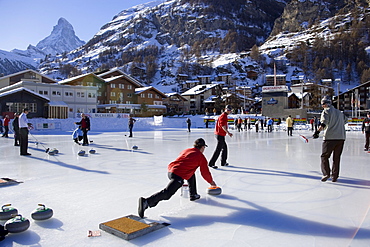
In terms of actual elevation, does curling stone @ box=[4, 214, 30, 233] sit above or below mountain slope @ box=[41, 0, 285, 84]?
below

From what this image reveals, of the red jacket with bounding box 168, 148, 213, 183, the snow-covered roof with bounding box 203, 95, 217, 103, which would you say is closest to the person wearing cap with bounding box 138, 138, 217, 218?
the red jacket with bounding box 168, 148, 213, 183

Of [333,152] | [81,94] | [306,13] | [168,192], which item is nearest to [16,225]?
[168,192]

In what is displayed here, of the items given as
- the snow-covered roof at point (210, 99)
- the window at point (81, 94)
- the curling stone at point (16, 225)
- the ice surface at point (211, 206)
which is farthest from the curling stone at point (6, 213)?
the snow-covered roof at point (210, 99)

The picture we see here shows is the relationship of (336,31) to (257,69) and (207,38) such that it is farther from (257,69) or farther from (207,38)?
(207,38)

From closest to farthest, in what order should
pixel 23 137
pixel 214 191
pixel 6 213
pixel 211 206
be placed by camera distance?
pixel 6 213
pixel 211 206
pixel 214 191
pixel 23 137

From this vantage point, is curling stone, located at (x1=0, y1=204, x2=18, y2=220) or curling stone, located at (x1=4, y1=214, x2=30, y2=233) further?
curling stone, located at (x1=0, y1=204, x2=18, y2=220)

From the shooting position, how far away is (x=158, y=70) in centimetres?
13162

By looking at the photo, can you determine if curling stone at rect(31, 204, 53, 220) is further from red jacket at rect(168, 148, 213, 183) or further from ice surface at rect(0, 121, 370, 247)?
red jacket at rect(168, 148, 213, 183)

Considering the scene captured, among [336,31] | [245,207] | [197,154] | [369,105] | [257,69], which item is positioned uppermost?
[336,31]

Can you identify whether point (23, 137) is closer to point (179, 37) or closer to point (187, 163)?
point (187, 163)

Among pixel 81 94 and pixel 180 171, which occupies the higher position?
pixel 81 94

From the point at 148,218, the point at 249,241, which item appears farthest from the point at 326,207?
the point at 148,218

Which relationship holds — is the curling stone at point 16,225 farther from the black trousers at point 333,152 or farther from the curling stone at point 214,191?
the black trousers at point 333,152

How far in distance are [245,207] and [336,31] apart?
136321 mm
